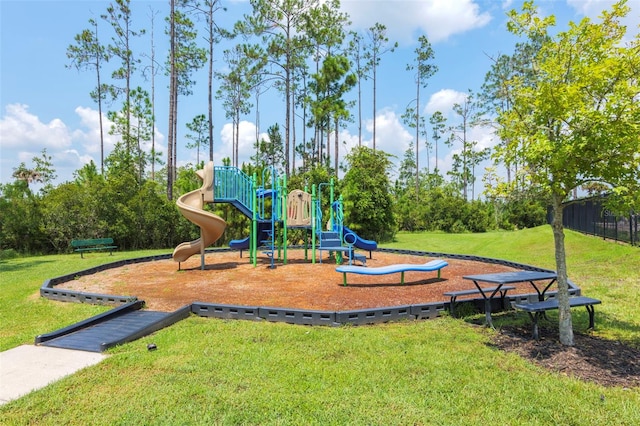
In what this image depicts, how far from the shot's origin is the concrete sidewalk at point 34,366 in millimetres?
3807

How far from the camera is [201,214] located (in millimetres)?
11297

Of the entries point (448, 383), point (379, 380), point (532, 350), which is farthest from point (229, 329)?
point (532, 350)

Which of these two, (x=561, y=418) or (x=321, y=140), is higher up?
(x=321, y=140)

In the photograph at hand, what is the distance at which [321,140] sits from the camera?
3378 centimetres

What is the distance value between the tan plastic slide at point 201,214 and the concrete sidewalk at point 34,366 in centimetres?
657

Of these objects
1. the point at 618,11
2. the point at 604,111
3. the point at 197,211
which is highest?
the point at 618,11

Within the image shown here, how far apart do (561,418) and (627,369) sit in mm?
1636

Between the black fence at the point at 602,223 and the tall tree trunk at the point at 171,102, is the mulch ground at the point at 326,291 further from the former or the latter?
the tall tree trunk at the point at 171,102

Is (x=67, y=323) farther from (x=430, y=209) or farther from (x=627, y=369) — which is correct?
(x=430, y=209)

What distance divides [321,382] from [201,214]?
8.46 m

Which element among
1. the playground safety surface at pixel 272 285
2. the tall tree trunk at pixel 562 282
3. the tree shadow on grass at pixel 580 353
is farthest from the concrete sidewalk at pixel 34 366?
the tall tree trunk at pixel 562 282

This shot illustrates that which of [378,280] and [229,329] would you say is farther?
[378,280]

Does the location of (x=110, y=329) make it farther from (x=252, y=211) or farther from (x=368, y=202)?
(x=368, y=202)

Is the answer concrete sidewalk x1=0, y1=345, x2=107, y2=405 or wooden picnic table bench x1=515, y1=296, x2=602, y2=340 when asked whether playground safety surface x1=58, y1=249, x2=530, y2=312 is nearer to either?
concrete sidewalk x1=0, y1=345, x2=107, y2=405
